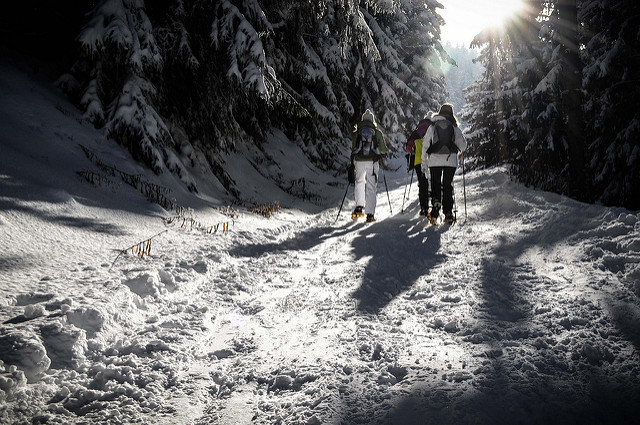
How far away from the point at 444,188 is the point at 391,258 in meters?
2.94

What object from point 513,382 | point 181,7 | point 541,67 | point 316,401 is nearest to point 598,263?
point 513,382

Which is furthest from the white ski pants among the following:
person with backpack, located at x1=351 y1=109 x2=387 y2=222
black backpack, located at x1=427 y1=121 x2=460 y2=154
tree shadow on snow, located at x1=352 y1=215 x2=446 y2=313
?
black backpack, located at x1=427 y1=121 x2=460 y2=154

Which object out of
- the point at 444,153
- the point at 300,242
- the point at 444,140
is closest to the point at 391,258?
the point at 300,242

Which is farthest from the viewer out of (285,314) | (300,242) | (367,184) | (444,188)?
(367,184)

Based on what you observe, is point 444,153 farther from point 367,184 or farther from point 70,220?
point 70,220

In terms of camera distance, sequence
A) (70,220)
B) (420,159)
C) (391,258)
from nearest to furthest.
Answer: (70,220)
(391,258)
(420,159)

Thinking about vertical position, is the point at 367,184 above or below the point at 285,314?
above

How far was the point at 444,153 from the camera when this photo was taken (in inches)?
287

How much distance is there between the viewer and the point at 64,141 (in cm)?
602

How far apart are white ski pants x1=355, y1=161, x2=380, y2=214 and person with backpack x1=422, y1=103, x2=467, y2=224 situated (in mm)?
1304

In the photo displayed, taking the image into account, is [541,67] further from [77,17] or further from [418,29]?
[418,29]

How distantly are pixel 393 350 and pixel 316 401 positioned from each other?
732 mm

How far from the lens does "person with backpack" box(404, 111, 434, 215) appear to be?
8.36m

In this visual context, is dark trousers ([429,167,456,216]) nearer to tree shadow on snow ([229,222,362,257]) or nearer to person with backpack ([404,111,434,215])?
person with backpack ([404,111,434,215])
